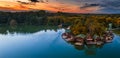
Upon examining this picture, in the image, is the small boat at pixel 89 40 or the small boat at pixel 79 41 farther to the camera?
the small boat at pixel 89 40

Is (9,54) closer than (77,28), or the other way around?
(9,54)

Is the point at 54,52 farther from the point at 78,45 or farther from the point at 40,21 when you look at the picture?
the point at 40,21

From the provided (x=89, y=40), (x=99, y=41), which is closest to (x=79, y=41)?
(x=89, y=40)

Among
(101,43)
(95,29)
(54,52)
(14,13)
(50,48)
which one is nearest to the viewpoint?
(54,52)

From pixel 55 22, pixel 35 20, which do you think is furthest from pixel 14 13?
pixel 55 22

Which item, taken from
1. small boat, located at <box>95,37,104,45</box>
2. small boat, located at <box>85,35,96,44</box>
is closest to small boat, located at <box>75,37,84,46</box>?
small boat, located at <box>85,35,96,44</box>

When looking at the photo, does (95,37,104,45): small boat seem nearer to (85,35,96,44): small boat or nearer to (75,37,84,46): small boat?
(85,35,96,44): small boat

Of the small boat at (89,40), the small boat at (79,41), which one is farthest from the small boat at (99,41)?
the small boat at (79,41)

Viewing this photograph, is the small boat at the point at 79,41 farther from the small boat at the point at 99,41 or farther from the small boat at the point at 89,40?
the small boat at the point at 99,41

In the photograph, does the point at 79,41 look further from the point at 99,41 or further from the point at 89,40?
the point at 99,41

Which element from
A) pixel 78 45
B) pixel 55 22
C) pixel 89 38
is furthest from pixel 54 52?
pixel 55 22

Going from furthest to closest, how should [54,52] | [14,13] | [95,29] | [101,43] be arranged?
[14,13] → [95,29] → [101,43] → [54,52]
